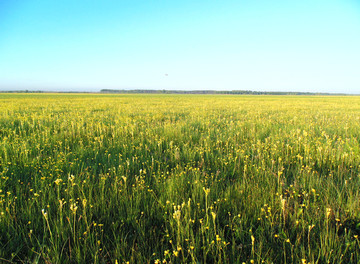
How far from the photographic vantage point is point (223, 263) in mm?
1611

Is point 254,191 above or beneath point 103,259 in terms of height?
above

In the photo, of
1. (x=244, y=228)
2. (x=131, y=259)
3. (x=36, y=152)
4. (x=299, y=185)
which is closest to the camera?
(x=131, y=259)

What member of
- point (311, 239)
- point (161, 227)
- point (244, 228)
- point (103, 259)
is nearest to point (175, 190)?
point (161, 227)

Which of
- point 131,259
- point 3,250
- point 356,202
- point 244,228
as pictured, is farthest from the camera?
point 356,202

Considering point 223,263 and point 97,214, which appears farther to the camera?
point 97,214

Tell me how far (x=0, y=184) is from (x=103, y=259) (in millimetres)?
1996

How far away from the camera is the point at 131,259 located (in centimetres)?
158

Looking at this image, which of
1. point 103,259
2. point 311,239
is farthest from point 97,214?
point 311,239

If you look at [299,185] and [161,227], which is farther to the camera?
[299,185]

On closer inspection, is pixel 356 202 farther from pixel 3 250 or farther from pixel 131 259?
pixel 3 250

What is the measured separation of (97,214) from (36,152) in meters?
3.02

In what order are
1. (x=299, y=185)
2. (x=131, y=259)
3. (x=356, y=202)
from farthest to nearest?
(x=299, y=185)
(x=356, y=202)
(x=131, y=259)

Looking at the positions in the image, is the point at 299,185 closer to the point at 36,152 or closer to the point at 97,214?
the point at 97,214

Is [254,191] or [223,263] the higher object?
[254,191]
